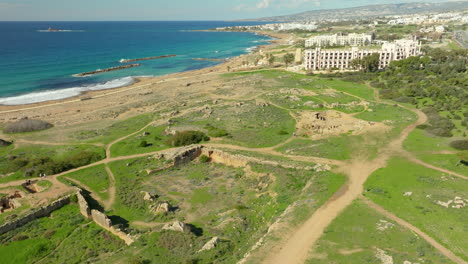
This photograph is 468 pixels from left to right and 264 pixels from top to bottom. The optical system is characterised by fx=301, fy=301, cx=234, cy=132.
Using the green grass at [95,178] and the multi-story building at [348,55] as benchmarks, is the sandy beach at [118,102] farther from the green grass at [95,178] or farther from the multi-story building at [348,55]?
the multi-story building at [348,55]

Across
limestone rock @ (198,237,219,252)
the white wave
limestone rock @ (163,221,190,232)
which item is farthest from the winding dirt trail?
the white wave

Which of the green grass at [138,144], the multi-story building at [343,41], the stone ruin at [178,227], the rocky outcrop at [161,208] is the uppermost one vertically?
the multi-story building at [343,41]

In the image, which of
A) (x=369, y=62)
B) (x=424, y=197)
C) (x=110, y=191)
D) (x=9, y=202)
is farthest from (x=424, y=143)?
(x=369, y=62)

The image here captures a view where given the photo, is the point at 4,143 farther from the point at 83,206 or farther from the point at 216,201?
the point at 216,201

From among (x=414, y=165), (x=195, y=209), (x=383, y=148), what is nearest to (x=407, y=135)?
(x=383, y=148)

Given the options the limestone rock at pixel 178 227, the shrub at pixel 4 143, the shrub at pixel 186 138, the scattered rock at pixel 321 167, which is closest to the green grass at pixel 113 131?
the shrub at pixel 4 143

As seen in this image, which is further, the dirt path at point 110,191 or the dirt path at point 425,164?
the dirt path at point 425,164

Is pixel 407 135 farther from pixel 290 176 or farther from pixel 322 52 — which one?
pixel 322 52
